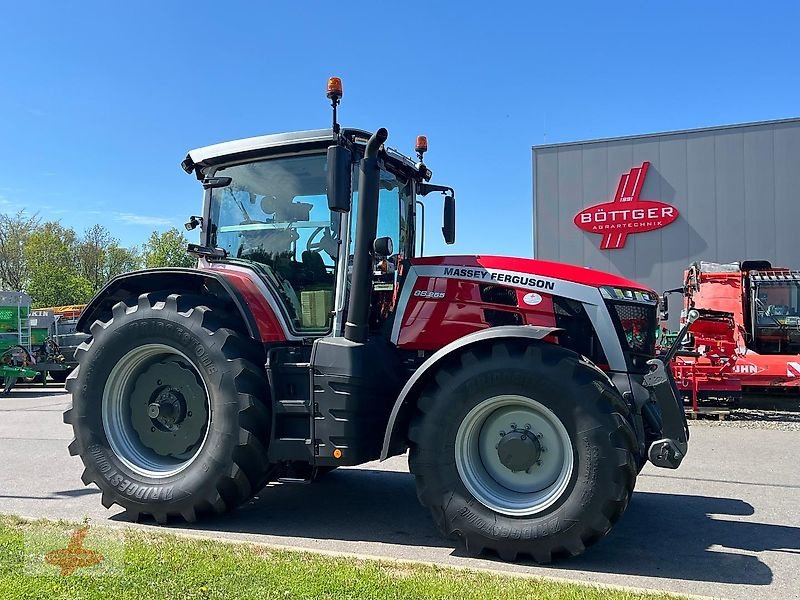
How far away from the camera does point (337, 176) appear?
458 centimetres

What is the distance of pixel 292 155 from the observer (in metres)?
5.36

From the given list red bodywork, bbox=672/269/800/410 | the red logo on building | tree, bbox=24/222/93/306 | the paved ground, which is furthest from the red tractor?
tree, bbox=24/222/93/306

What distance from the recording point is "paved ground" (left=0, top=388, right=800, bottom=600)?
4117 mm

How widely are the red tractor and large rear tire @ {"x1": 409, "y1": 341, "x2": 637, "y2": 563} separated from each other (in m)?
0.01

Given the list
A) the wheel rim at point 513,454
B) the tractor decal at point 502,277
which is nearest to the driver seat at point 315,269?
the tractor decal at point 502,277

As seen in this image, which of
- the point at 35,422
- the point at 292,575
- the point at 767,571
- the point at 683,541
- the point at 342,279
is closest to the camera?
the point at 292,575

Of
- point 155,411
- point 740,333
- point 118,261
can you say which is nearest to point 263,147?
point 155,411

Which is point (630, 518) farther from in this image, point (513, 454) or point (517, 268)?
point (517, 268)

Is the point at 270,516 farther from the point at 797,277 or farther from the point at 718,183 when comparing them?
the point at 718,183

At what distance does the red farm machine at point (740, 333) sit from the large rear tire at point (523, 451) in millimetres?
6772

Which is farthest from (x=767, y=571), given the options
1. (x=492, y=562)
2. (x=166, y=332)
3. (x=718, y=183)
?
(x=718, y=183)

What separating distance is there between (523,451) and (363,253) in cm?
171

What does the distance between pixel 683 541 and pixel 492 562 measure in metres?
1.46

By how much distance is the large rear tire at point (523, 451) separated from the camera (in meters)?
4.06
